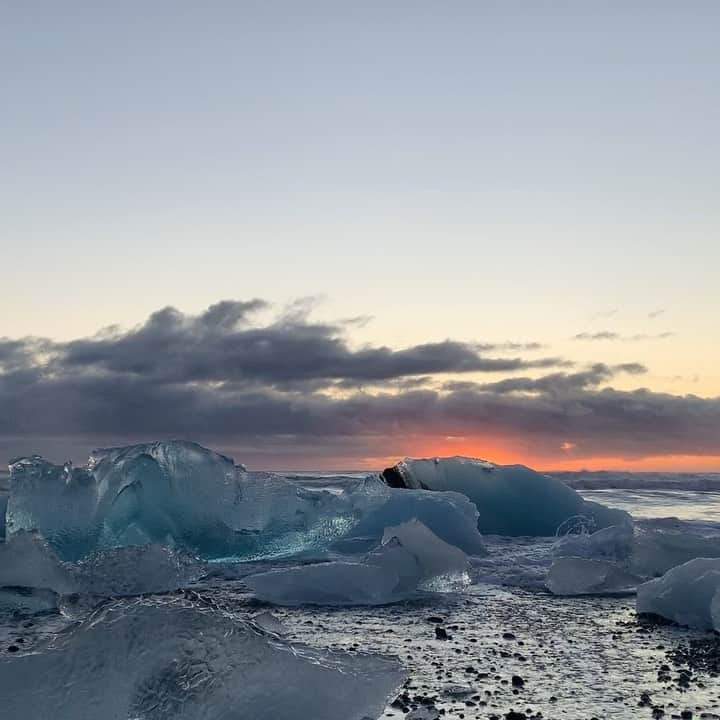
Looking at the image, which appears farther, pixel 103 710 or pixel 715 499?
pixel 715 499

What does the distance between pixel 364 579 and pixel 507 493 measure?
649cm

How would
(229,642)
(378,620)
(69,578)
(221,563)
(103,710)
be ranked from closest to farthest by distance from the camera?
(103,710), (229,642), (378,620), (69,578), (221,563)

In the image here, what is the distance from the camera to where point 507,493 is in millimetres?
12148

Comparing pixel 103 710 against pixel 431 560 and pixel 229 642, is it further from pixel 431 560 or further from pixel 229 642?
pixel 431 560

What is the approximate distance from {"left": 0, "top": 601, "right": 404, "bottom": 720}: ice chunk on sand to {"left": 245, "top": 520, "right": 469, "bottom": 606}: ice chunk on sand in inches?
112

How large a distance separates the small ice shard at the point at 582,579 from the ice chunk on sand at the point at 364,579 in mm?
846

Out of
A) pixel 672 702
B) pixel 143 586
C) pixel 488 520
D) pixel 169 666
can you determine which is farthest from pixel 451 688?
pixel 488 520

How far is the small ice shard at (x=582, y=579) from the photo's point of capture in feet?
21.5

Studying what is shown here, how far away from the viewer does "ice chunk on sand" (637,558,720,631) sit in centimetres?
519

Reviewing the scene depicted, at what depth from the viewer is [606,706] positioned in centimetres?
329

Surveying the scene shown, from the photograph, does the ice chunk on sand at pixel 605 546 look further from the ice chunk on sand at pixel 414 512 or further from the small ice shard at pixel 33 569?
the small ice shard at pixel 33 569

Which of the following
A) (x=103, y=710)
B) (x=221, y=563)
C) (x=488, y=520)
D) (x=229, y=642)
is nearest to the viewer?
(x=103, y=710)

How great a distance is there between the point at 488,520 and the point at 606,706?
29.2 feet

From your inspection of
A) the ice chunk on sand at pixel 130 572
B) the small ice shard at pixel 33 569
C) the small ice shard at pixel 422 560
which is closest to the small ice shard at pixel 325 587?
the small ice shard at pixel 422 560
